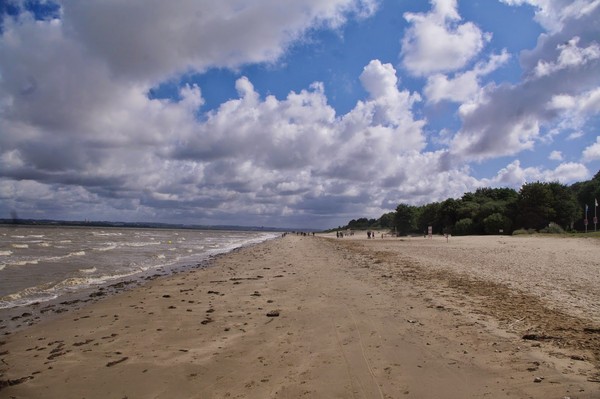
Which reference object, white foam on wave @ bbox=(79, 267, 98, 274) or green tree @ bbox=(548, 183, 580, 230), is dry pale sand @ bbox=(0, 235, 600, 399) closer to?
white foam on wave @ bbox=(79, 267, 98, 274)

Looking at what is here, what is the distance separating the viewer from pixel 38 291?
1412 centimetres

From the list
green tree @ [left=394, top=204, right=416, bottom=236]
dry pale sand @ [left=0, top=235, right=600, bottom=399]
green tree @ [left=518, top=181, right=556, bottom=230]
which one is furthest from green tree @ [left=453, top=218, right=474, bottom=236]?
dry pale sand @ [left=0, top=235, right=600, bottom=399]

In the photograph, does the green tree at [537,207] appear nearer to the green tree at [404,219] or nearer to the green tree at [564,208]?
the green tree at [564,208]

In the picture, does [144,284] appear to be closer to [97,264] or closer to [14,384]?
[97,264]

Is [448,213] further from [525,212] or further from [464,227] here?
[525,212]

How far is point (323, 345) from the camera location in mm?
6918

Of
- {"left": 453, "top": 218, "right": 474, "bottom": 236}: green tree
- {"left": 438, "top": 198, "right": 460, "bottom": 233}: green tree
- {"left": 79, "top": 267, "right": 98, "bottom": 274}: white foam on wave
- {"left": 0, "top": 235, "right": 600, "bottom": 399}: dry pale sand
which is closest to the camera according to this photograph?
{"left": 0, "top": 235, "right": 600, "bottom": 399}: dry pale sand

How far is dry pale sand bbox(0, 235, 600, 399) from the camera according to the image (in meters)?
5.17

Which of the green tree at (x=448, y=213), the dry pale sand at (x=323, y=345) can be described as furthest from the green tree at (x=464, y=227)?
the dry pale sand at (x=323, y=345)

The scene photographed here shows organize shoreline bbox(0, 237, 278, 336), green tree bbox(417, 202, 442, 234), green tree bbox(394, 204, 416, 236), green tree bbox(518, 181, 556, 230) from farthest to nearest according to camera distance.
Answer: green tree bbox(394, 204, 416, 236)
green tree bbox(417, 202, 442, 234)
green tree bbox(518, 181, 556, 230)
shoreline bbox(0, 237, 278, 336)

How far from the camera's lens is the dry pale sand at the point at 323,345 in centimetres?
517

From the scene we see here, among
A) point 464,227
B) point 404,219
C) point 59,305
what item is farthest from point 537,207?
point 59,305

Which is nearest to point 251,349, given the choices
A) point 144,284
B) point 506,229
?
point 144,284

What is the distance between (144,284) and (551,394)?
584 inches
